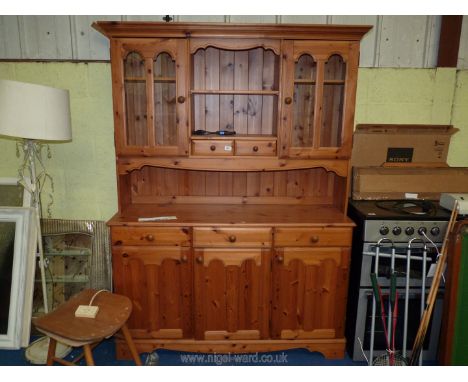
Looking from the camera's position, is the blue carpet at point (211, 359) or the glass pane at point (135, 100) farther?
the blue carpet at point (211, 359)

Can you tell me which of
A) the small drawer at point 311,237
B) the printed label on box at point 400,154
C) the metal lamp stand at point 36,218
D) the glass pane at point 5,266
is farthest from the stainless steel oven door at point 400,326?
the glass pane at point 5,266

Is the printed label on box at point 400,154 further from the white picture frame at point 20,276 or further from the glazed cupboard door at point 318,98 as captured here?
the white picture frame at point 20,276

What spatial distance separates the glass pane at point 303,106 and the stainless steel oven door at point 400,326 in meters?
1.00

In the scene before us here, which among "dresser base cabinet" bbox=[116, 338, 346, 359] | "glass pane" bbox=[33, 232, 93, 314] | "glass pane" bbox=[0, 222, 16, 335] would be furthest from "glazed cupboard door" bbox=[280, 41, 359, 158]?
"glass pane" bbox=[0, 222, 16, 335]

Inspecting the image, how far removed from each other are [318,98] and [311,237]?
82 cm

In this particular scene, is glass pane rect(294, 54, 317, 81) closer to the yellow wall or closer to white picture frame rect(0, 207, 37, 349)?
the yellow wall

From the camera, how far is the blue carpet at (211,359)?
6.82ft

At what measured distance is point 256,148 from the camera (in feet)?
6.59

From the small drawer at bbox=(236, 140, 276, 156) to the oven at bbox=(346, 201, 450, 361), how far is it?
0.66 m

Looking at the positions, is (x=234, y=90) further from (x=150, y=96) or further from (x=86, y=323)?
(x=86, y=323)

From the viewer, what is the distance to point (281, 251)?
198 centimetres

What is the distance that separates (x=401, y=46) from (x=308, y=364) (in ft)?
7.19

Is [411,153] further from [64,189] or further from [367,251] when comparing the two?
[64,189]
